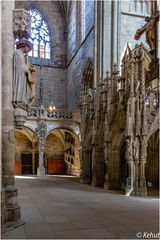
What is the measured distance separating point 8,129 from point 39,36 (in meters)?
28.6

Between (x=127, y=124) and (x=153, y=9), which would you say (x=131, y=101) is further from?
(x=153, y=9)

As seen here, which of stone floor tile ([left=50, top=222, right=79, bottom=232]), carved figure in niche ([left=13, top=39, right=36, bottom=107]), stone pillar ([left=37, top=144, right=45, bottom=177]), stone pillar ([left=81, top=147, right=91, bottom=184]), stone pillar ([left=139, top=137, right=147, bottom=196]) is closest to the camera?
stone floor tile ([left=50, top=222, right=79, bottom=232])

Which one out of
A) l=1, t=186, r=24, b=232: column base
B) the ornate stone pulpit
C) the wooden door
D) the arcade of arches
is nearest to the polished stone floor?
l=1, t=186, r=24, b=232: column base

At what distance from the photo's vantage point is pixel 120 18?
2228cm

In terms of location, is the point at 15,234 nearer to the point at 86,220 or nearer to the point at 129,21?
the point at 86,220

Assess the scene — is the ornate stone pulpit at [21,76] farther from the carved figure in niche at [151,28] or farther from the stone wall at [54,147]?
the stone wall at [54,147]

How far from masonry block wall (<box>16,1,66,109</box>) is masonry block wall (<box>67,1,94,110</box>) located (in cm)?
102

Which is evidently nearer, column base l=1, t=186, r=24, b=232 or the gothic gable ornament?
column base l=1, t=186, r=24, b=232

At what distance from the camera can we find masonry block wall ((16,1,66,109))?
32.8 metres

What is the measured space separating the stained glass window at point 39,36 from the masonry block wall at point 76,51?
239cm

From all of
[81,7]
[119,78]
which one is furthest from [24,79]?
[81,7]

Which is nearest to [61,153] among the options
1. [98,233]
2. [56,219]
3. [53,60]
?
[53,60]

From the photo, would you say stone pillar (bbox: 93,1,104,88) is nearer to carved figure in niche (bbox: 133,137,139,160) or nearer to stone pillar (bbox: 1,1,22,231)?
carved figure in niche (bbox: 133,137,139,160)

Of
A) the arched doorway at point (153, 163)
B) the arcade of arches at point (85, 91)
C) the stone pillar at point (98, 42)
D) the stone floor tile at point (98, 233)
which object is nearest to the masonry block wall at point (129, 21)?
the arcade of arches at point (85, 91)
